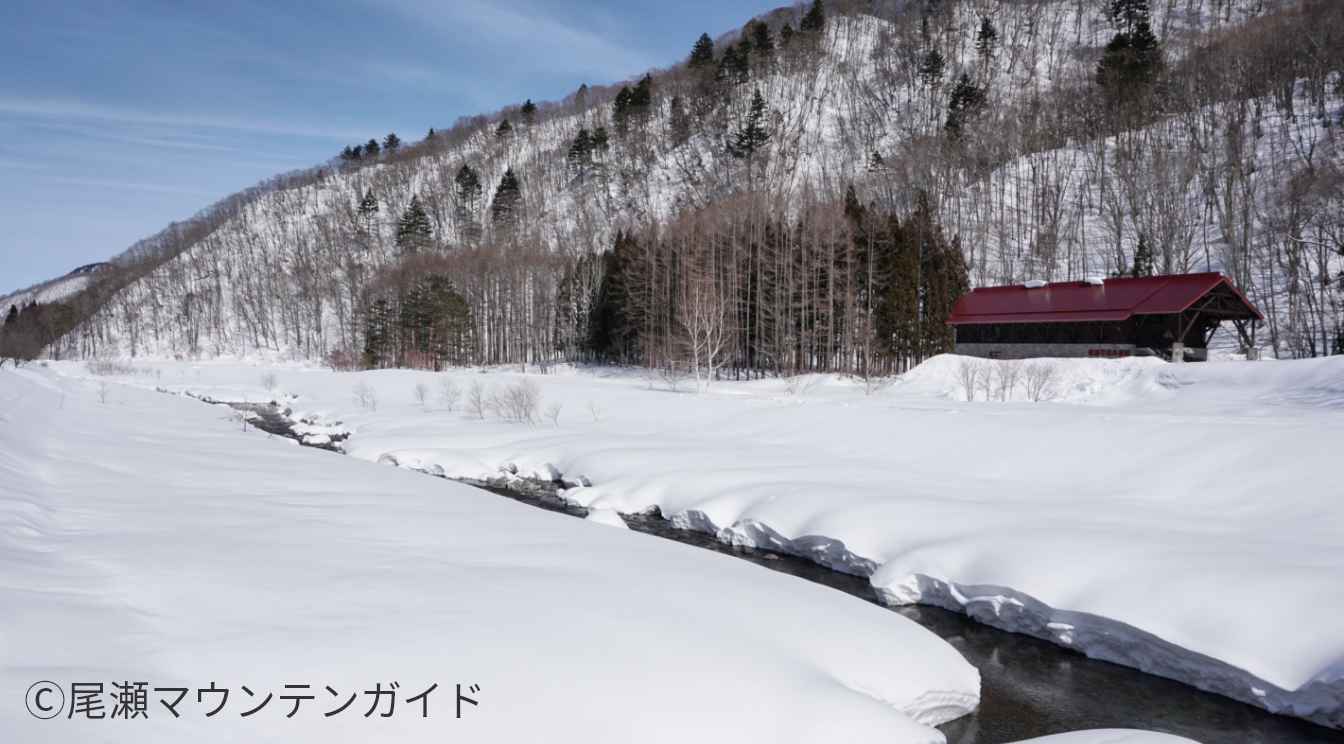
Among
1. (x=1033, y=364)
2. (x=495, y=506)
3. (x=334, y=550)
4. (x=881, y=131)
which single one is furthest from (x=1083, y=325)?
(x=881, y=131)

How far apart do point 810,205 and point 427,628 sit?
39204mm

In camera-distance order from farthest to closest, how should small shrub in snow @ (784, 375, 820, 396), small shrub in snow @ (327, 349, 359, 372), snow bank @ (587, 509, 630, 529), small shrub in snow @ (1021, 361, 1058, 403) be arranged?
small shrub in snow @ (327, 349, 359, 372)
small shrub in snow @ (784, 375, 820, 396)
small shrub in snow @ (1021, 361, 1058, 403)
snow bank @ (587, 509, 630, 529)

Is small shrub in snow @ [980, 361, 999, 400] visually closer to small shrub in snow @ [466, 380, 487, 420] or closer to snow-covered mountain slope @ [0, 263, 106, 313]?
small shrub in snow @ [466, 380, 487, 420]

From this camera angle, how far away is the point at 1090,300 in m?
31.6

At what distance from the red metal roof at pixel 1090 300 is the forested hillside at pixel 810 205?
2.82 meters

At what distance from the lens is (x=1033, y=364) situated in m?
25.1

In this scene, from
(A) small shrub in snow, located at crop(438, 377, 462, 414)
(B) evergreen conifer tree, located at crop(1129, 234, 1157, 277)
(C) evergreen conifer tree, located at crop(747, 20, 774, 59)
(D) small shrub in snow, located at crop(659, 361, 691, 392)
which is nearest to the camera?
(A) small shrub in snow, located at crop(438, 377, 462, 414)

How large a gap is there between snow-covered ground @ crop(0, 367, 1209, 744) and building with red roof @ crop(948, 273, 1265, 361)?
27752 mm

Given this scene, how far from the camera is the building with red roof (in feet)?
94.0

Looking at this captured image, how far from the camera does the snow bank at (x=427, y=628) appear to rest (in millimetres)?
4363

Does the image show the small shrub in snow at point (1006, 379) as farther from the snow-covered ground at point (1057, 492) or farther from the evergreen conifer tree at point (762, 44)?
the evergreen conifer tree at point (762, 44)

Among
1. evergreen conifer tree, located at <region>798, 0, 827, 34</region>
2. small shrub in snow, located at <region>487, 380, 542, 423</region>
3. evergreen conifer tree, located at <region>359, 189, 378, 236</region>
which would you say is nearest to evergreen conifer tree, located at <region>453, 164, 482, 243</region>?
evergreen conifer tree, located at <region>359, 189, 378, 236</region>

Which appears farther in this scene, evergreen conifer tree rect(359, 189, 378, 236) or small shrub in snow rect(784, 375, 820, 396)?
evergreen conifer tree rect(359, 189, 378, 236)

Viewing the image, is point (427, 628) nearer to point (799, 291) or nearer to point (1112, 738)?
point (1112, 738)
